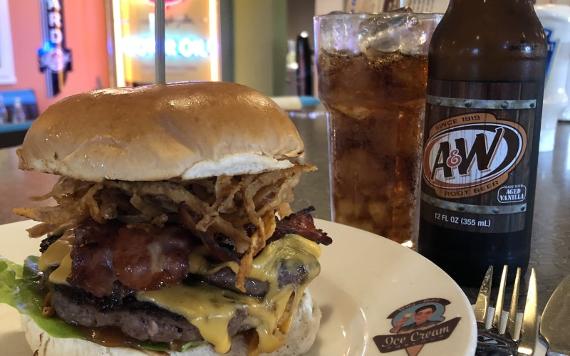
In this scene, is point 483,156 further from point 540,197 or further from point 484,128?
point 540,197

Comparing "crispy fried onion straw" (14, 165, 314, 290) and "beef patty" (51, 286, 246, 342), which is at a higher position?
"crispy fried onion straw" (14, 165, 314, 290)

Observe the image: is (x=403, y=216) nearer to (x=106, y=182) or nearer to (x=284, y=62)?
(x=106, y=182)

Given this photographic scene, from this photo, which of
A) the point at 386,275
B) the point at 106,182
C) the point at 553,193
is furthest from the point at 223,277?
the point at 553,193

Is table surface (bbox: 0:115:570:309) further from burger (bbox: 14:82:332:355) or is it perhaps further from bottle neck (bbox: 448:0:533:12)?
bottle neck (bbox: 448:0:533:12)

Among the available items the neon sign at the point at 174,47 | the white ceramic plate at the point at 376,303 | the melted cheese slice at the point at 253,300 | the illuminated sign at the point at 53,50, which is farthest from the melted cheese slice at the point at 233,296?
the illuminated sign at the point at 53,50

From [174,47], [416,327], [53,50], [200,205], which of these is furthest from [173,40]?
[416,327]

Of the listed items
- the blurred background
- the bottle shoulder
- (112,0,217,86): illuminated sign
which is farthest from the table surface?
(112,0,217,86): illuminated sign
